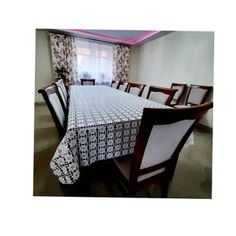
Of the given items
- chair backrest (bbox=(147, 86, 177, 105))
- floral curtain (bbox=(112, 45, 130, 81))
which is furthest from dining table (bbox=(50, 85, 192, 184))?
floral curtain (bbox=(112, 45, 130, 81))

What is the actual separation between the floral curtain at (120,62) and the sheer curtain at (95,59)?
0.24ft

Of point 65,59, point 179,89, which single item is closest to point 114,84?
point 65,59

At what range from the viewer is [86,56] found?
5.93 ft

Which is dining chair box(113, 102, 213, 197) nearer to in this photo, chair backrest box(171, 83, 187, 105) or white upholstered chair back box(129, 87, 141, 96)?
white upholstered chair back box(129, 87, 141, 96)

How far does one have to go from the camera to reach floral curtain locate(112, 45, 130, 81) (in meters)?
2.01

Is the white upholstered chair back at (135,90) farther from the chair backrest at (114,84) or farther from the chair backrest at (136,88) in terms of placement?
the chair backrest at (114,84)

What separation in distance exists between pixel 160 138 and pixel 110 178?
2.13 ft

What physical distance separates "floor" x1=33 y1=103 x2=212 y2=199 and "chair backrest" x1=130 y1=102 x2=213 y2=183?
18cm

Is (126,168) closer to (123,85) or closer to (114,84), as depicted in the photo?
(123,85)

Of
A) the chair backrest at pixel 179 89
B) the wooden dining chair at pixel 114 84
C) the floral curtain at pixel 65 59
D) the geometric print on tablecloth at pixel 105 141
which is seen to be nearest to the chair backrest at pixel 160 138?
the geometric print on tablecloth at pixel 105 141

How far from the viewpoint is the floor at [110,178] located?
718 millimetres

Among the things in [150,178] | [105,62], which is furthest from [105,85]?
[150,178]
